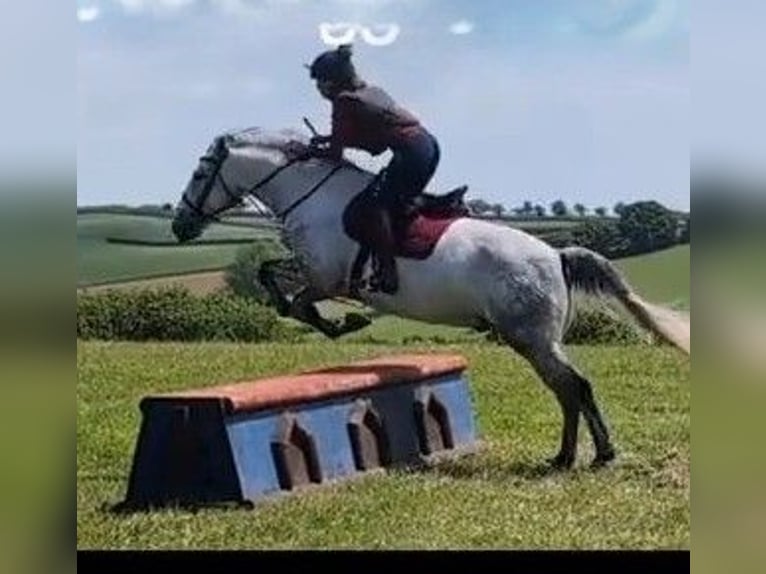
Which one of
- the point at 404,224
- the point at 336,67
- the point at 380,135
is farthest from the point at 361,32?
the point at 404,224

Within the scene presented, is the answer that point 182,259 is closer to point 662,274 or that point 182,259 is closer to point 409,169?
point 409,169

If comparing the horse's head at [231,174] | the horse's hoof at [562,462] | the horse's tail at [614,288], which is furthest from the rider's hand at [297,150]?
the horse's hoof at [562,462]

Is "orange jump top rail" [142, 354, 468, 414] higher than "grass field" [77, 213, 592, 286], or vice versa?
"grass field" [77, 213, 592, 286]

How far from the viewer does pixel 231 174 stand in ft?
10.6

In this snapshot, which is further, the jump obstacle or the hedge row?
the hedge row

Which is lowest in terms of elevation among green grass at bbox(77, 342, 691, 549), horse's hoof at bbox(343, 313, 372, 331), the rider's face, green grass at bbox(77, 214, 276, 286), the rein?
green grass at bbox(77, 342, 691, 549)

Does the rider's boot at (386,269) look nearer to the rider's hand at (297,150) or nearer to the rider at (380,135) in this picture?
the rider at (380,135)

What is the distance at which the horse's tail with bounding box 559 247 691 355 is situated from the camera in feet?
10.3

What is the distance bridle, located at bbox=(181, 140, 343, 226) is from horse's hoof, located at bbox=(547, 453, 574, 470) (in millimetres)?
724

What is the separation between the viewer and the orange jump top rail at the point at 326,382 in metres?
3.04

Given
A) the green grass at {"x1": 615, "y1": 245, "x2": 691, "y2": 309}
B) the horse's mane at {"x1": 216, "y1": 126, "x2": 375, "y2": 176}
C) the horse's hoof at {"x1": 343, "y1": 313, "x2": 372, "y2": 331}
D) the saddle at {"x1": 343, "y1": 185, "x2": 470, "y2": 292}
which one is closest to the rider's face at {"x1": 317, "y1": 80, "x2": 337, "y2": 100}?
the horse's mane at {"x1": 216, "y1": 126, "x2": 375, "y2": 176}

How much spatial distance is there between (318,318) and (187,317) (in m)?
0.27

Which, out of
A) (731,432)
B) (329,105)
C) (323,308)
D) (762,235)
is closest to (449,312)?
(323,308)

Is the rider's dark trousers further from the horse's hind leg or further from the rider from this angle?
the horse's hind leg
